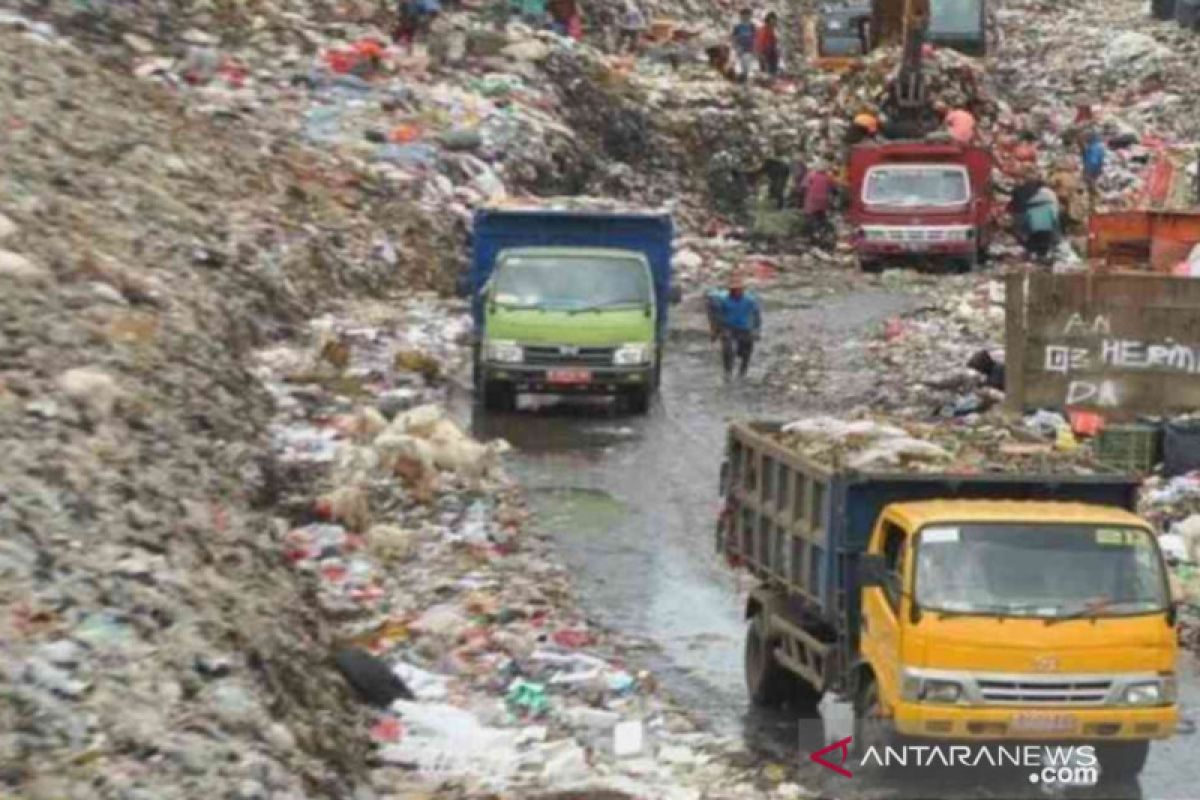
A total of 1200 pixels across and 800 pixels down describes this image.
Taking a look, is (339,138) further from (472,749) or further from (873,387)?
(472,749)

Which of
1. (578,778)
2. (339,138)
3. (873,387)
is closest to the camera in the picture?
(578,778)

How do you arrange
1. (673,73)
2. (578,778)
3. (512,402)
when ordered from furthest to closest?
(673,73) < (512,402) < (578,778)

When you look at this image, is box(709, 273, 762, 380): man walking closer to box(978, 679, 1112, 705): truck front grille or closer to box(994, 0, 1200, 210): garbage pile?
box(994, 0, 1200, 210): garbage pile

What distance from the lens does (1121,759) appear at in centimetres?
1349

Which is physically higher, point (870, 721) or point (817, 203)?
point (870, 721)

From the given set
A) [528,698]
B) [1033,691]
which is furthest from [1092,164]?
[1033,691]

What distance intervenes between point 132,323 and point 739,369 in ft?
33.7

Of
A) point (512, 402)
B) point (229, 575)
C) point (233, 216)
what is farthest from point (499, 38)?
point (229, 575)

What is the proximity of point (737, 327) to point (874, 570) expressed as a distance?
1616 centimetres

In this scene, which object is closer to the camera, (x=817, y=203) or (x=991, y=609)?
(x=991, y=609)

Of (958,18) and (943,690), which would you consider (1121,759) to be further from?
(958,18)

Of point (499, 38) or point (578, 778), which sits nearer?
point (578, 778)

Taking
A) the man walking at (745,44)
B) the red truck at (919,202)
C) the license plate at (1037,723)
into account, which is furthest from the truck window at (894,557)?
the man walking at (745,44)

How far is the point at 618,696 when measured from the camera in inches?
616
